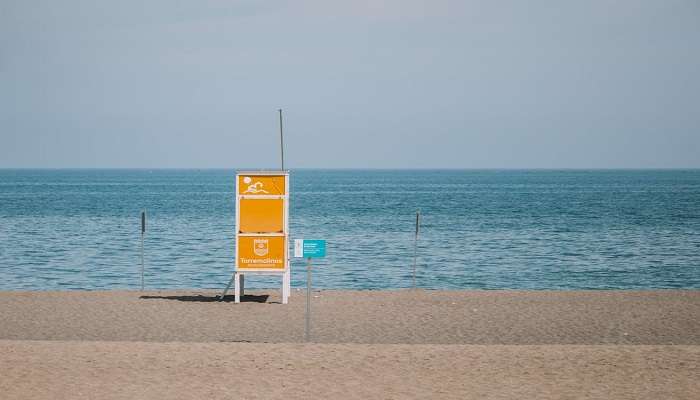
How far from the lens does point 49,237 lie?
155 ft

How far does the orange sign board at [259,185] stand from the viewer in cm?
1877

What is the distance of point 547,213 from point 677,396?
217ft

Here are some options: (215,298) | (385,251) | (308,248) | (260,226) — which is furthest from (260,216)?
(385,251)

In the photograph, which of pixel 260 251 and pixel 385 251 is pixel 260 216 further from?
pixel 385 251

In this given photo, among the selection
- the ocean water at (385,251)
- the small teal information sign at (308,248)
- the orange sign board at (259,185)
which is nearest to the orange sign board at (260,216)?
the orange sign board at (259,185)

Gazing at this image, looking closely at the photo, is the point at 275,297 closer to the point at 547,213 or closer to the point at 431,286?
the point at 431,286

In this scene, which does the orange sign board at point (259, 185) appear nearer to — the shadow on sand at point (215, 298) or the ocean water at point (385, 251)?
the shadow on sand at point (215, 298)

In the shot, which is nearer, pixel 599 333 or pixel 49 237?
pixel 599 333

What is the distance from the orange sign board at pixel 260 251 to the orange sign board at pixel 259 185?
913 millimetres

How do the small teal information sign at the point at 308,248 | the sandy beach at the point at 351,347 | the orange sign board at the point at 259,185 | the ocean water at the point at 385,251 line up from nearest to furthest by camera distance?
the sandy beach at the point at 351,347
the small teal information sign at the point at 308,248
the orange sign board at the point at 259,185
the ocean water at the point at 385,251

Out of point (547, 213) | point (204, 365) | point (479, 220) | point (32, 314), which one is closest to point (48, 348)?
point (204, 365)

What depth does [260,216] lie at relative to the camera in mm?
18953

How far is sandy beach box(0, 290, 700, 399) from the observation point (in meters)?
10.7

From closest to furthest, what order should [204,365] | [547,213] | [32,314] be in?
[204,365] < [32,314] < [547,213]
